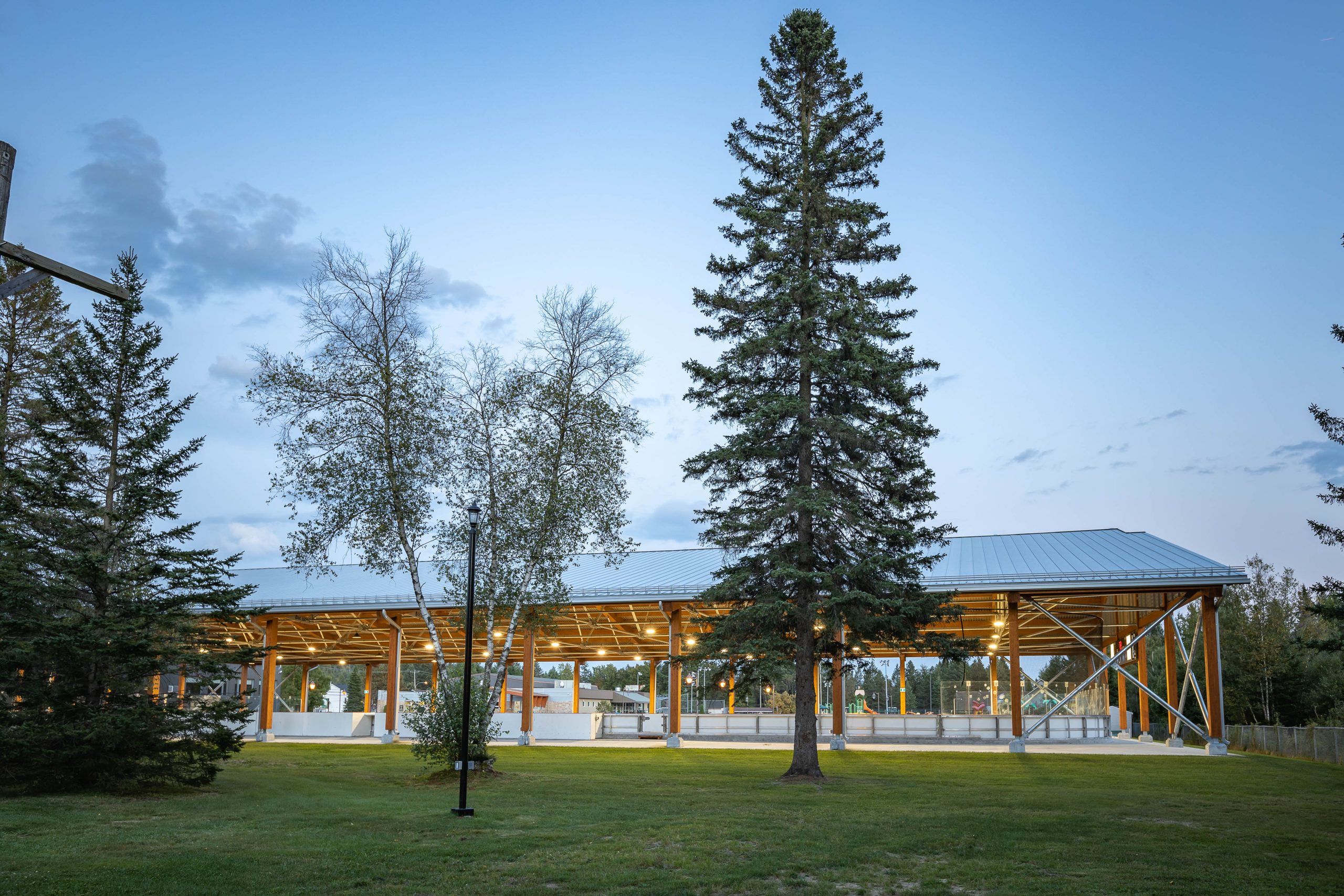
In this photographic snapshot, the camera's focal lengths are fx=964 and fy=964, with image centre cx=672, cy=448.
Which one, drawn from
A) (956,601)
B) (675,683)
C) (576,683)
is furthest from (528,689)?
(956,601)

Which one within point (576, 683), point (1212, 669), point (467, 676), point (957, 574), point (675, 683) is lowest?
point (576, 683)

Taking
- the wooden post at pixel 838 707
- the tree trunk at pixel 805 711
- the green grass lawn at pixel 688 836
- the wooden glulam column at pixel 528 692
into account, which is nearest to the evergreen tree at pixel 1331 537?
the green grass lawn at pixel 688 836

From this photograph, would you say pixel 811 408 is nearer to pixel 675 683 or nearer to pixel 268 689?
pixel 675 683

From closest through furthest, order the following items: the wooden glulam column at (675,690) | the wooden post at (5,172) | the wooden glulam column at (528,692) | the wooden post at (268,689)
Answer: the wooden post at (5,172) → the wooden glulam column at (675,690) → the wooden glulam column at (528,692) → the wooden post at (268,689)

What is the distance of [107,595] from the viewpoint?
1681 cm

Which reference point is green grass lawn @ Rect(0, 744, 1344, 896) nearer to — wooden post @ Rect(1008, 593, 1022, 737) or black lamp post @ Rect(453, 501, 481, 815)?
black lamp post @ Rect(453, 501, 481, 815)

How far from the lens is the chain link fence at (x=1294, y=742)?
29.4 meters

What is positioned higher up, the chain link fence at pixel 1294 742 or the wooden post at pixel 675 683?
the wooden post at pixel 675 683

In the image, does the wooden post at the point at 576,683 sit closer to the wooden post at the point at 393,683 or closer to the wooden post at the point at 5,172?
the wooden post at the point at 393,683

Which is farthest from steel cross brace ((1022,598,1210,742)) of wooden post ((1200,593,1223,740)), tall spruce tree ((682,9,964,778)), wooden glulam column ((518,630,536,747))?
wooden glulam column ((518,630,536,747))

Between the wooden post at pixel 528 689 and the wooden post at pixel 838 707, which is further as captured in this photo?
the wooden post at pixel 528 689

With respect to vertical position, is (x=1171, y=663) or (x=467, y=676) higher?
(x=467, y=676)

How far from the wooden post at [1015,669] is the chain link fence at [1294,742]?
355 inches

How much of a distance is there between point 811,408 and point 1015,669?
47.7ft
